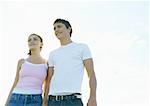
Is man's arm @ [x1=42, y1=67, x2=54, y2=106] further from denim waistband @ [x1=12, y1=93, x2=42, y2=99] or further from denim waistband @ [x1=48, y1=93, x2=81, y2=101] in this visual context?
denim waistband @ [x1=48, y1=93, x2=81, y2=101]

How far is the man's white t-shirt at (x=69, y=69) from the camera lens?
17.6 ft

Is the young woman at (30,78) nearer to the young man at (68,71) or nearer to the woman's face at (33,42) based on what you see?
the woman's face at (33,42)

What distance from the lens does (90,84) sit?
533 centimetres

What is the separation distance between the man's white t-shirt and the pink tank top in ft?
2.13

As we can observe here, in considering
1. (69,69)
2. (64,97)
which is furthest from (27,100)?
(69,69)

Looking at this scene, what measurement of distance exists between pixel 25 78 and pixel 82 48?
1329 mm

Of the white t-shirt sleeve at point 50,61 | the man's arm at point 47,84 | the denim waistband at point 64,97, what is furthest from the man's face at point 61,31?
the denim waistband at point 64,97

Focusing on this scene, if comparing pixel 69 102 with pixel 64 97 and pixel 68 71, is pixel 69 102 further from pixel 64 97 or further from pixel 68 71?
pixel 68 71

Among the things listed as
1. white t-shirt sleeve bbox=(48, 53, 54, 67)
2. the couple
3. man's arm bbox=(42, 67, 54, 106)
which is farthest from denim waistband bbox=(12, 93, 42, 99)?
white t-shirt sleeve bbox=(48, 53, 54, 67)

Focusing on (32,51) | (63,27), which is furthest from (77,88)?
(32,51)

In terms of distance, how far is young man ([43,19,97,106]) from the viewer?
17.4 feet

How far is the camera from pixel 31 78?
→ 6.17 meters

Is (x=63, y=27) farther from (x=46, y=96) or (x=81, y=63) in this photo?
(x=46, y=96)

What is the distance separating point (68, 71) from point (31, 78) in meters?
1.02
